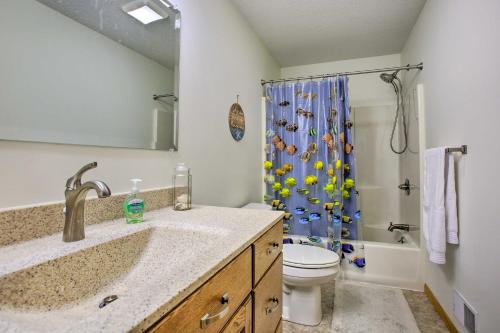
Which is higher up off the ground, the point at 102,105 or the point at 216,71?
the point at 216,71

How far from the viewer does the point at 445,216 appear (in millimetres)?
1413

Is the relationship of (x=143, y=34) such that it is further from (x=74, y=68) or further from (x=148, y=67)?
(x=74, y=68)

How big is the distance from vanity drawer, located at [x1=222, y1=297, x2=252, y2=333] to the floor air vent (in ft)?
4.07

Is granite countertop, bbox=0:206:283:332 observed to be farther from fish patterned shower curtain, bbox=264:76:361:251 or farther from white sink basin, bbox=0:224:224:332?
fish patterned shower curtain, bbox=264:76:361:251

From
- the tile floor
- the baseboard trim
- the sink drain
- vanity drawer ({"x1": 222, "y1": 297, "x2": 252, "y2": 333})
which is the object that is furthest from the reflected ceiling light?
the baseboard trim

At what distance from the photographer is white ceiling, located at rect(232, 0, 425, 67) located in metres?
1.93

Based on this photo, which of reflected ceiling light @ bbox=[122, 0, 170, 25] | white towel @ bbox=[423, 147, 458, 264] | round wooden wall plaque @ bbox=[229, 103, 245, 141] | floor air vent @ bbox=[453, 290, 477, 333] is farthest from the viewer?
round wooden wall plaque @ bbox=[229, 103, 245, 141]

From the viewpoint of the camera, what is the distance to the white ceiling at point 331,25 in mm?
1927

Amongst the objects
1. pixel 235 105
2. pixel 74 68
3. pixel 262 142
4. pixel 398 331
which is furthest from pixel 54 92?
pixel 398 331

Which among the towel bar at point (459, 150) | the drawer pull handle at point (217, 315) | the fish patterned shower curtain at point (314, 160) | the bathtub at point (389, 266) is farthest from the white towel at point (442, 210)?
the drawer pull handle at point (217, 315)

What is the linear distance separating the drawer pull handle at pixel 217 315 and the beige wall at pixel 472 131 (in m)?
1.20

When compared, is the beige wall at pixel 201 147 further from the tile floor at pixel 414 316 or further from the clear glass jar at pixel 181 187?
the tile floor at pixel 414 316

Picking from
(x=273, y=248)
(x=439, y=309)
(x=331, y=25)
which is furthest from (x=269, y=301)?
(x=331, y=25)

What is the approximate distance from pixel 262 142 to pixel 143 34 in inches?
61.0
